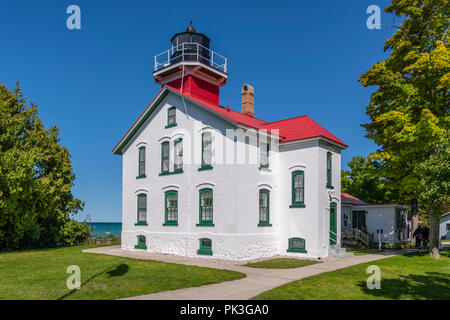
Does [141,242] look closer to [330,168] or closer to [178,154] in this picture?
[178,154]

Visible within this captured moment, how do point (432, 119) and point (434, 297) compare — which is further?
point (432, 119)

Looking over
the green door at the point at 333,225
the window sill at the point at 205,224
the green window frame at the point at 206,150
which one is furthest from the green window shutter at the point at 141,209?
the green door at the point at 333,225

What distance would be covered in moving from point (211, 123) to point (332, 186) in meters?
7.17

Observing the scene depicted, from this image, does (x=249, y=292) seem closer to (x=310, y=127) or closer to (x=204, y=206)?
(x=204, y=206)

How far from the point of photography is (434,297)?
9.66m

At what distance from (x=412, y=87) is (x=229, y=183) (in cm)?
1045

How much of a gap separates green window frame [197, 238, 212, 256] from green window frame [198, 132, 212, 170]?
3570mm

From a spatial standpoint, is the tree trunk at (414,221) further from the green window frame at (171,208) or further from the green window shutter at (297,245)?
the green window frame at (171,208)

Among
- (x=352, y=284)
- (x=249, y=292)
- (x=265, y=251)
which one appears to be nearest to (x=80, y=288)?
(x=249, y=292)

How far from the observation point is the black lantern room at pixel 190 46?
2339 cm

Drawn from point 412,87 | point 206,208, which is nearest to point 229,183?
point 206,208

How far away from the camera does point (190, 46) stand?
23750 millimetres

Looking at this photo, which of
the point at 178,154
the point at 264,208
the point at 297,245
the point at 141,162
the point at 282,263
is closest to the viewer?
the point at 282,263

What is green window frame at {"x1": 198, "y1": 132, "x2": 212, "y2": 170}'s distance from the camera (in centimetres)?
1827
